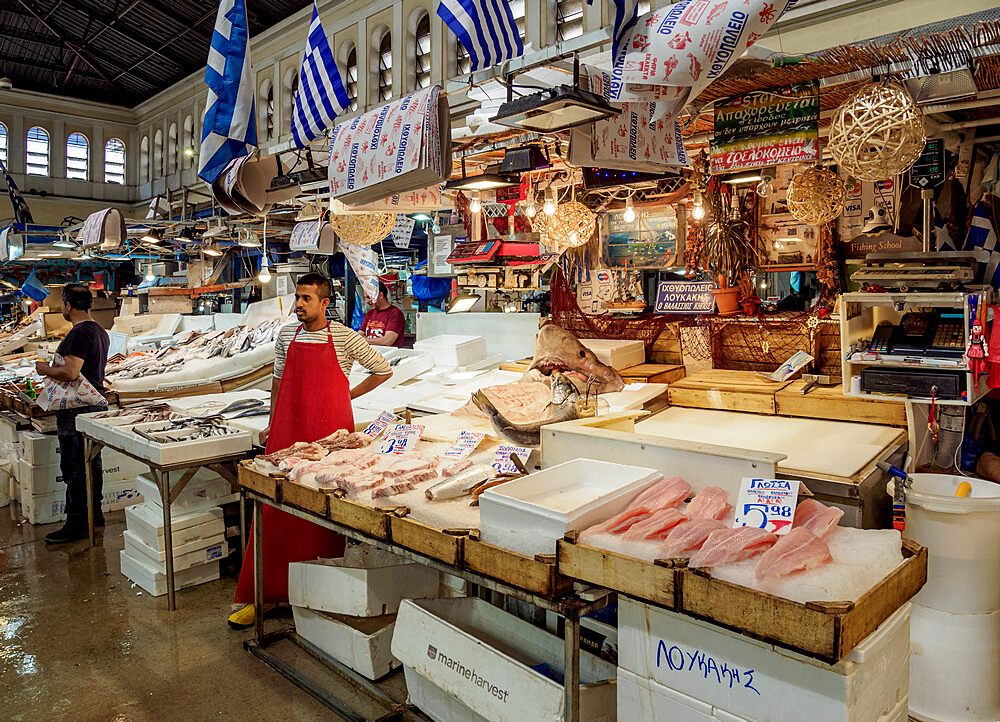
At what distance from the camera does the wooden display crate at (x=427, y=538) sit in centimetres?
259

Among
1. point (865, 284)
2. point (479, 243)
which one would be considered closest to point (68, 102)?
point (479, 243)

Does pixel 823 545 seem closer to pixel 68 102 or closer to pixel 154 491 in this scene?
pixel 154 491

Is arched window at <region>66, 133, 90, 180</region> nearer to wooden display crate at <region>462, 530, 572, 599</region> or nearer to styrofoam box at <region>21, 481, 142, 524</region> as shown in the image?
styrofoam box at <region>21, 481, 142, 524</region>

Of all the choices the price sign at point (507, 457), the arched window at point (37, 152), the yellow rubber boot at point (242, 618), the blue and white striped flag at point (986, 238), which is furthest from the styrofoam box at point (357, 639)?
the arched window at point (37, 152)

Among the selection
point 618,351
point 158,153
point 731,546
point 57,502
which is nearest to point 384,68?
point 158,153

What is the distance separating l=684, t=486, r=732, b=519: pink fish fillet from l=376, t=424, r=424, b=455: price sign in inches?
69.4

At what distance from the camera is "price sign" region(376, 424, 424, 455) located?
12.5 ft

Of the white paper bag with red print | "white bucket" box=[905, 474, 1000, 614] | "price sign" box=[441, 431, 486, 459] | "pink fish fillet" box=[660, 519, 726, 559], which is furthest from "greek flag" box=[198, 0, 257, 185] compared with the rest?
"white bucket" box=[905, 474, 1000, 614]

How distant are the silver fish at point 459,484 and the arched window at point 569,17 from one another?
11.8 meters

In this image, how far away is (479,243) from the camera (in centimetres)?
642

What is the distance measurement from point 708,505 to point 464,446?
1549mm

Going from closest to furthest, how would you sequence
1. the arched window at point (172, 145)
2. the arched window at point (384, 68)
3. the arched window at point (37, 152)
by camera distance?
the arched window at point (384, 68), the arched window at point (172, 145), the arched window at point (37, 152)

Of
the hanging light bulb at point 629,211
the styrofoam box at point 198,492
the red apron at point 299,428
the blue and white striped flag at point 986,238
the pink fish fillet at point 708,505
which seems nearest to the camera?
the pink fish fillet at point 708,505

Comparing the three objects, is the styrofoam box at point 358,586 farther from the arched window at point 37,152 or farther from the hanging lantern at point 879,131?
the arched window at point 37,152
